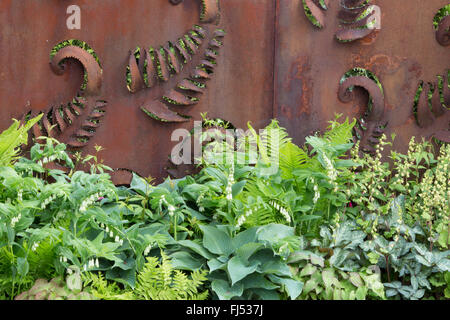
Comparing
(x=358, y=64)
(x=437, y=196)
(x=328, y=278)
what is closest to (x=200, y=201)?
(x=328, y=278)

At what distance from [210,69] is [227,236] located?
1372 mm

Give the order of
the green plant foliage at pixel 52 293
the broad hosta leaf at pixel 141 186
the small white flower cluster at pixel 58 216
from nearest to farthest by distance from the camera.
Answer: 1. the green plant foliage at pixel 52 293
2. the small white flower cluster at pixel 58 216
3. the broad hosta leaf at pixel 141 186

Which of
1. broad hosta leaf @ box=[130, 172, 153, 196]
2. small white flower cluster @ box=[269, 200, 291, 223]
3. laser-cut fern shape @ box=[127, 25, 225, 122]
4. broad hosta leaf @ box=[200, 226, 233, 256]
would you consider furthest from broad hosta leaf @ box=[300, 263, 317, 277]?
laser-cut fern shape @ box=[127, 25, 225, 122]

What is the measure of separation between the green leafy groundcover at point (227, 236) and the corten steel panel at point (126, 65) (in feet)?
1.61

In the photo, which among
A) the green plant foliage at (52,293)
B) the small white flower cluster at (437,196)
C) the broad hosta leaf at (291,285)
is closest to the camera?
the green plant foliage at (52,293)

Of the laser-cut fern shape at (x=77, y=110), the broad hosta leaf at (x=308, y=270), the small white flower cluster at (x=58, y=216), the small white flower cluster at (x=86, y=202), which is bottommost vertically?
the broad hosta leaf at (x=308, y=270)

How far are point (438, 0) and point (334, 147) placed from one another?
1.45 metres

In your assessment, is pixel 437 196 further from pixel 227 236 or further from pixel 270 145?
pixel 227 236

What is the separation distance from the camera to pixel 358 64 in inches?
146

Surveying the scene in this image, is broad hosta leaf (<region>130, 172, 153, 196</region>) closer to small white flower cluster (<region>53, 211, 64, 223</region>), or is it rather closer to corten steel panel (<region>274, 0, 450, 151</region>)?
small white flower cluster (<region>53, 211, 64, 223</region>)

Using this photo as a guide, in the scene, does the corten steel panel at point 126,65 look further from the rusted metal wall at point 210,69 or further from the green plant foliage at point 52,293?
the green plant foliage at point 52,293

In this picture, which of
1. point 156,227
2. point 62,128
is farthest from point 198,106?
point 156,227

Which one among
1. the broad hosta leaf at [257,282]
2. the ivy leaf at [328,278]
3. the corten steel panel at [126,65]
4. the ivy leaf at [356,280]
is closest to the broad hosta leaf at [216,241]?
the broad hosta leaf at [257,282]

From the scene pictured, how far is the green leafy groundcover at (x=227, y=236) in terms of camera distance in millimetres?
2535
